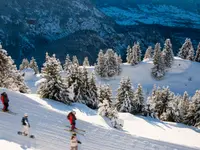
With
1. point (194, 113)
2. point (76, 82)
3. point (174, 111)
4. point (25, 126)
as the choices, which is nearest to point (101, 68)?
point (174, 111)

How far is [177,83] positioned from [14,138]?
251 ft

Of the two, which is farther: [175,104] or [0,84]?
[175,104]

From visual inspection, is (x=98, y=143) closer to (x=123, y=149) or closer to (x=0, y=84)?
(x=123, y=149)

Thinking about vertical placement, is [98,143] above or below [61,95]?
below

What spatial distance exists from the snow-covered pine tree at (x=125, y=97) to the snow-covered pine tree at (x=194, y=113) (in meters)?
10.4

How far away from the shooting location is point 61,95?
32.1m

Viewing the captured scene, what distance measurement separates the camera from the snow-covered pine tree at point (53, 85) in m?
32.1

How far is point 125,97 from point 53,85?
16.8m

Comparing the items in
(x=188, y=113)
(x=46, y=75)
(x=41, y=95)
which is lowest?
(x=188, y=113)

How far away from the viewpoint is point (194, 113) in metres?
46.1

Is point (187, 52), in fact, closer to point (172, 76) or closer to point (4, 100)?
point (172, 76)

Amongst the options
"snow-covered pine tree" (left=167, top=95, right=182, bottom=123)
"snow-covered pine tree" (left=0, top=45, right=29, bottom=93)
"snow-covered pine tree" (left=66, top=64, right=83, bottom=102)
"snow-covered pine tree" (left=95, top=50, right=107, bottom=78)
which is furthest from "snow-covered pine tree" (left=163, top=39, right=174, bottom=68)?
"snow-covered pine tree" (left=0, top=45, right=29, bottom=93)

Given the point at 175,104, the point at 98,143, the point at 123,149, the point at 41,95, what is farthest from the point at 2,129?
the point at 175,104

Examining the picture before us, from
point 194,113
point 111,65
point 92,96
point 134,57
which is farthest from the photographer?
point 134,57
